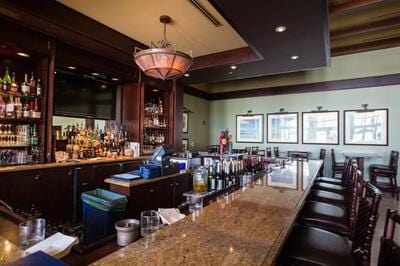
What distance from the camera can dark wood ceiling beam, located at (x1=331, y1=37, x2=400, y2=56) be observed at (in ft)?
19.9

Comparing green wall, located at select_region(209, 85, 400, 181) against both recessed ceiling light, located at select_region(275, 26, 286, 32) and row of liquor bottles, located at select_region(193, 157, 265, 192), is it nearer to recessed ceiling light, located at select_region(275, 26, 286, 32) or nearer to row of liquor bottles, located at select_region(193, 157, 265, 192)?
recessed ceiling light, located at select_region(275, 26, 286, 32)

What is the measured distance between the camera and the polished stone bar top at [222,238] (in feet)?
2.61

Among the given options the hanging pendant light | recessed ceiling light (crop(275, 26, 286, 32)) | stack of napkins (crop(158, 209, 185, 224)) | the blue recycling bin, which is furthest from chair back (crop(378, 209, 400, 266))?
recessed ceiling light (crop(275, 26, 286, 32))

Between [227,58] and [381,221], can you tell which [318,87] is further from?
[381,221]

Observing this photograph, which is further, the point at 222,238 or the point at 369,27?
the point at 369,27

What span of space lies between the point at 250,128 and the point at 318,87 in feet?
8.61

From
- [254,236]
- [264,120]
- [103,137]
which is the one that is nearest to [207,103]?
[264,120]

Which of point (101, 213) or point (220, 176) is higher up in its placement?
point (220, 176)

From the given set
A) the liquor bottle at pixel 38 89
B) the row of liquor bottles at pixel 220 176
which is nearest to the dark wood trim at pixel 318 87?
the row of liquor bottles at pixel 220 176

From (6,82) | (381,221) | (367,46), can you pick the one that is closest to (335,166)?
(381,221)

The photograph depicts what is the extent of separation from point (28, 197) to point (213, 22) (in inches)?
142

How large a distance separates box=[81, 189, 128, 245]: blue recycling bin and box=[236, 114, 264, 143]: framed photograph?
7269 mm

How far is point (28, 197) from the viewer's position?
305 cm

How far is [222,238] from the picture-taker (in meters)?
0.95
